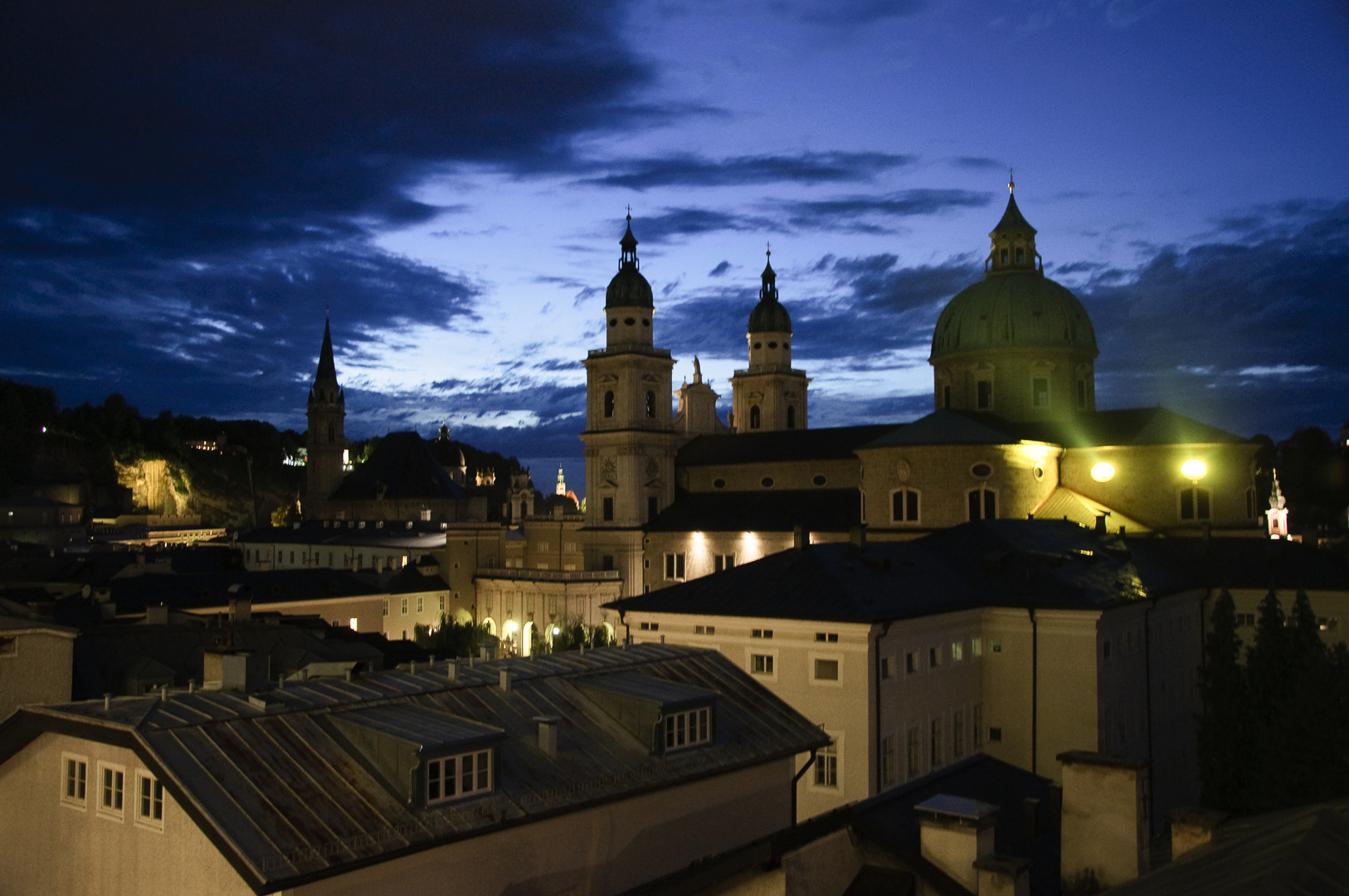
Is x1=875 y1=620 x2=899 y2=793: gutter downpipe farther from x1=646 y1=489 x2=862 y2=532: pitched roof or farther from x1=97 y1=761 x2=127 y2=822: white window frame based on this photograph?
x1=646 y1=489 x2=862 y2=532: pitched roof

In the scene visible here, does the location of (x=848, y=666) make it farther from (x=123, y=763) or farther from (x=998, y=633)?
(x=123, y=763)

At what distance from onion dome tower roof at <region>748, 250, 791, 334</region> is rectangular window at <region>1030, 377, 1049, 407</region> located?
2516 cm

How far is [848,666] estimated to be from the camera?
A: 29141 millimetres

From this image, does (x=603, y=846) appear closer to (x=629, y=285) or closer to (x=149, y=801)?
(x=149, y=801)

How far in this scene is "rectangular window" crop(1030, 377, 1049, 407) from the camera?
202 ft

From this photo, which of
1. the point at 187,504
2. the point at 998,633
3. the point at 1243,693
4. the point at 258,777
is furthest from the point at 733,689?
the point at 187,504

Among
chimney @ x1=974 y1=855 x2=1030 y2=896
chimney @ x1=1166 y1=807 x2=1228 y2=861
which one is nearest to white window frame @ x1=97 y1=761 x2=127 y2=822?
chimney @ x1=974 y1=855 x2=1030 y2=896

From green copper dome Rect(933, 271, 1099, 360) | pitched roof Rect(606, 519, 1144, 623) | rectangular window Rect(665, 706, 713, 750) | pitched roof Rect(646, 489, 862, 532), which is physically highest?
green copper dome Rect(933, 271, 1099, 360)

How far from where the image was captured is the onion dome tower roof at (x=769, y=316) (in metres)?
83.8

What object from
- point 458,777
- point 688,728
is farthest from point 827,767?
point 458,777

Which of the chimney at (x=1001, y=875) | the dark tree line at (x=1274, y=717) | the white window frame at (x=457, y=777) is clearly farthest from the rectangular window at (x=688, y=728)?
the dark tree line at (x=1274, y=717)

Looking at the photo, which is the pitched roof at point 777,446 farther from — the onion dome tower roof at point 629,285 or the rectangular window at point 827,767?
the rectangular window at point 827,767

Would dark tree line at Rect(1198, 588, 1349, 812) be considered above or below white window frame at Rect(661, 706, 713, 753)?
below

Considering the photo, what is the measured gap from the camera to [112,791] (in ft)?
47.7
